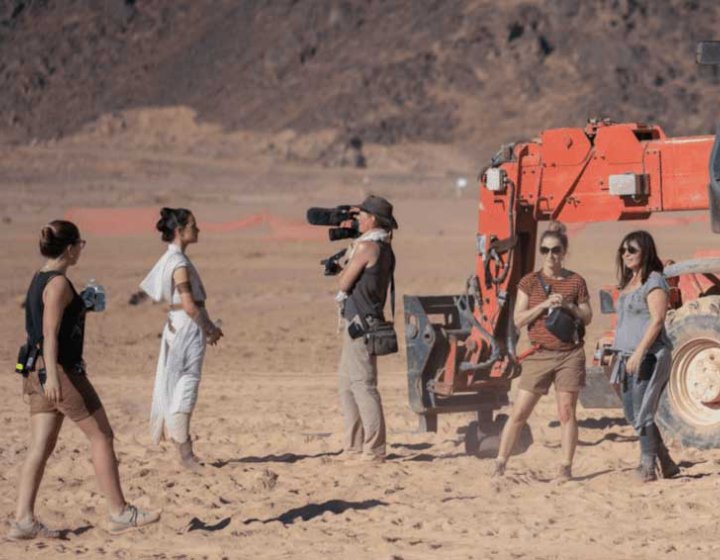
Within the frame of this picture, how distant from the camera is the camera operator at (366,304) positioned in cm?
991

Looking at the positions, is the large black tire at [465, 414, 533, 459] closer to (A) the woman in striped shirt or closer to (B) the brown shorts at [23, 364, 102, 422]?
(A) the woman in striped shirt

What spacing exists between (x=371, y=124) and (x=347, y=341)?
56.9 metres

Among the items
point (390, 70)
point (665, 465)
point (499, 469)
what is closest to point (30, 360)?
point (499, 469)

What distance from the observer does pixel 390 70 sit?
7006 centimetres

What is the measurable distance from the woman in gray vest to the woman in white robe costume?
2.53 metres

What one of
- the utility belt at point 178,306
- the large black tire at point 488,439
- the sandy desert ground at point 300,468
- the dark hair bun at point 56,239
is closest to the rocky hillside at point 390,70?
the sandy desert ground at point 300,468

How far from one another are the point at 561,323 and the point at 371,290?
4.52 feet

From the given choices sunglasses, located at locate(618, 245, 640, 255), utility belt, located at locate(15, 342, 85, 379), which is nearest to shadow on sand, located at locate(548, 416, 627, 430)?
sunglasses, located at locate(618, 245, 640, 255)

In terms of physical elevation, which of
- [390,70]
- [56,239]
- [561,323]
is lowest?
[561,323]

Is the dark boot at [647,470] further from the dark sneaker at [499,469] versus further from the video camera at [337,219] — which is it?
the video camera at [337,219]

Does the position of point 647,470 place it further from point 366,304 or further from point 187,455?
point 187,455

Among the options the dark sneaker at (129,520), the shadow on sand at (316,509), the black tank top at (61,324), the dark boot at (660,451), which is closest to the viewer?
the black tank top at (61,324)

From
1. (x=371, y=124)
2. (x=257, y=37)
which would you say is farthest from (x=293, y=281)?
(x=257, y=37)

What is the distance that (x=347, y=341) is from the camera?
32.9ft
